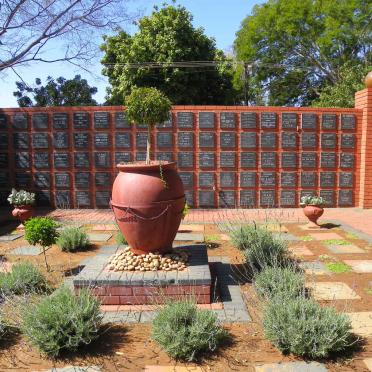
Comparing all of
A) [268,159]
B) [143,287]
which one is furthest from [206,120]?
[143,287]

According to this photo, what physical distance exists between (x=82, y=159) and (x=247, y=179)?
363 cm

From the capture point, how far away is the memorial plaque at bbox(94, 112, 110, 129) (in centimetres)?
923

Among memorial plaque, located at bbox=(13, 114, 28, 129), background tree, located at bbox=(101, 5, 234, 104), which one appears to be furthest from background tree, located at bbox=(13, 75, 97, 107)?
memorial plaque, located at bbox=(13, 114, 28, 129)

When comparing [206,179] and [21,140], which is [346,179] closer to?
[206,179]

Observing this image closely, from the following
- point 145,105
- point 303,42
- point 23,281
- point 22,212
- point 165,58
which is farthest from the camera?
point 303,42

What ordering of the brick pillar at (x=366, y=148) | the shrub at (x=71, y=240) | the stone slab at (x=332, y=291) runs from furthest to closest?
the brick pillar at (x=366, y=148)
the shrub at (x=71, y=240)
the stone slab at (x=332, y=291)

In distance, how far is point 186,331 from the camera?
3.03 metres

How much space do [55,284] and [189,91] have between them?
15.3 metres

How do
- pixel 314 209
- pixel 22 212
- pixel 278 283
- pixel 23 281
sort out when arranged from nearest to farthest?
pixel 278 283 → pixel 23 281 → pixel 314 209 → pixel 22 212

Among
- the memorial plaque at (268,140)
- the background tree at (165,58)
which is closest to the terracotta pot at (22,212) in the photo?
the memorial plaque at (268,140)

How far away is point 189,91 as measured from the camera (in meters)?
18.8

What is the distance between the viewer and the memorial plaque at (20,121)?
940 cm

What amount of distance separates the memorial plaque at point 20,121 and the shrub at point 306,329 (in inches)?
308

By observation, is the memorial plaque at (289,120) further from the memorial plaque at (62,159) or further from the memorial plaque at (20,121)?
the memorial plaque at (20,121)
